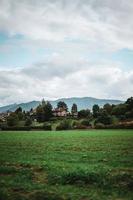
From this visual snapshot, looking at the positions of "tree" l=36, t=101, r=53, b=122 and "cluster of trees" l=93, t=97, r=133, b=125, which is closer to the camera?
"cluster of trees" l=93, t=97, r=133, b=125

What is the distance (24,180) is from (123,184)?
4.92 m

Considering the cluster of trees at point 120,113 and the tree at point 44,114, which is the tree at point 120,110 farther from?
the tree at point 44,114

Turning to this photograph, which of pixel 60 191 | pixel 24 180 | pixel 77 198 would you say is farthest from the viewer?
pixel 24 180

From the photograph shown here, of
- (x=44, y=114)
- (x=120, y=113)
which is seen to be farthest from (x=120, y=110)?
(x=44, y=114)

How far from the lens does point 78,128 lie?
134 meters

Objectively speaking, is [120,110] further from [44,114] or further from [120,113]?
[44,114]

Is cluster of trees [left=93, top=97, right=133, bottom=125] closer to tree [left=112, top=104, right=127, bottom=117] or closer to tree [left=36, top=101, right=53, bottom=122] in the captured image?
tree [left=112, top=104, right=127, bottom=117]

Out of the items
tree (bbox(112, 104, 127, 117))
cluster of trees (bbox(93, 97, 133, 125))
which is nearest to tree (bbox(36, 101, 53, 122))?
cluster of trees (bbox(93, 97, 133, 125))

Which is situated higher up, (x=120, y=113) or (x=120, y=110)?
(x=120, y=110)

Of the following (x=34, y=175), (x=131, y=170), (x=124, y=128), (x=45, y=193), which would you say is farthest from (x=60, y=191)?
(x=124, y=128)

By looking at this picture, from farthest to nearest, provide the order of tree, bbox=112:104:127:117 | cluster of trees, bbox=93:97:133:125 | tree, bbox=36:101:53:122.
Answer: tree, bbox=36:101:53:122
tree, bbox=112:104:127:117
cluster of trees, bbox=93:97:133:125

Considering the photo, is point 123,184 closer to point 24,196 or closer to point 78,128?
point 24,196

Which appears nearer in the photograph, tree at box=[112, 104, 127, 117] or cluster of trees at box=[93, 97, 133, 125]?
cluster of trees at box=[93, 97, 133, 125]

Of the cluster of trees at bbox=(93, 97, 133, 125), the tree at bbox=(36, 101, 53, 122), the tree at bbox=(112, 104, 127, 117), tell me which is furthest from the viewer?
the tree at bbox=(36, 101, 53, 122)
